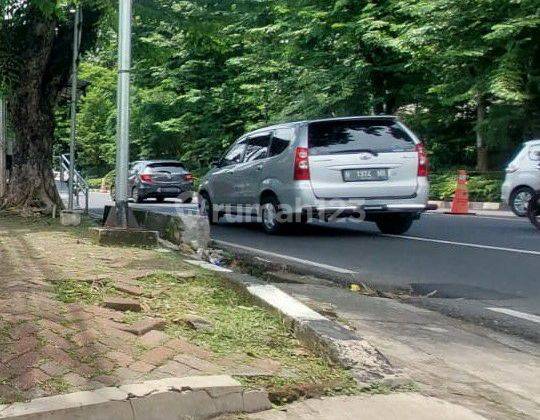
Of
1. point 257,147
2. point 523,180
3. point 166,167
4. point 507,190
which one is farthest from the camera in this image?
point 166,167

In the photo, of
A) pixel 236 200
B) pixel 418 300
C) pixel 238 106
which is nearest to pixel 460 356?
pixel 418 300

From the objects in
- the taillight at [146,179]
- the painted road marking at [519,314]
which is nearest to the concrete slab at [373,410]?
the painted road marking at [519,314]

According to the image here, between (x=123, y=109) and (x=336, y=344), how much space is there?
4780mm

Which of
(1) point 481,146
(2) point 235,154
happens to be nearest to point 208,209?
(2) point 235,154

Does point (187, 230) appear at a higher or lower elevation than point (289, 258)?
higher

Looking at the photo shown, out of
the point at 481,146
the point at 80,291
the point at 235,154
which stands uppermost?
the point at 481,146

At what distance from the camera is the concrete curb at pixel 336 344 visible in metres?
3.69

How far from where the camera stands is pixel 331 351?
3924 mm

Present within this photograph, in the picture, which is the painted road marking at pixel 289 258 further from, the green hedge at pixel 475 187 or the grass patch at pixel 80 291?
the green hedge at pixel 475 187

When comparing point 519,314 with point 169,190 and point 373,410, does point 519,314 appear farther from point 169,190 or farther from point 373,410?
point 169,190

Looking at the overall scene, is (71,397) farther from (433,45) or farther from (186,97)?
(186,97)

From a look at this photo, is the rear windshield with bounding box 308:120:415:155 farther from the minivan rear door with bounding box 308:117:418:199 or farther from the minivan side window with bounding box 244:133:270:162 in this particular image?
the minivan side window with bounding box 244:133:270:162

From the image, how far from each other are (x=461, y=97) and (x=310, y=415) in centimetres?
1968

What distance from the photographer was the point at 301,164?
34.6 ft
